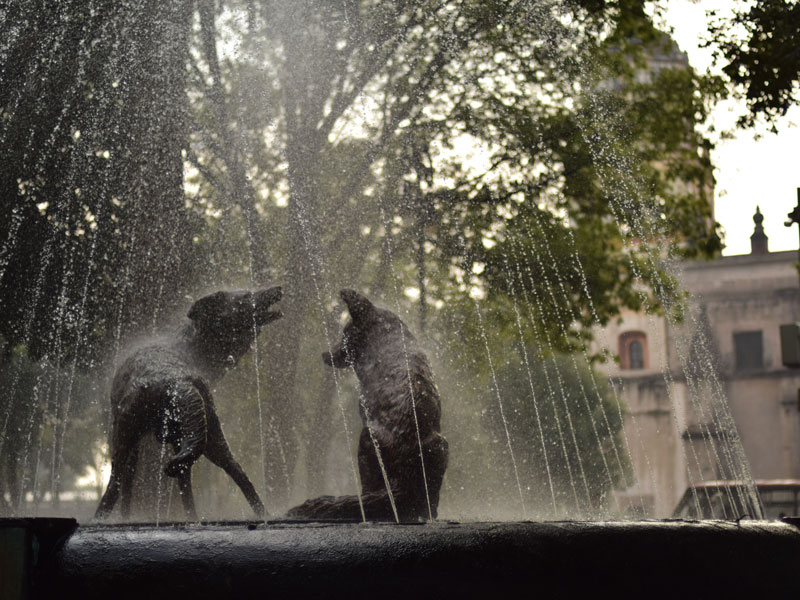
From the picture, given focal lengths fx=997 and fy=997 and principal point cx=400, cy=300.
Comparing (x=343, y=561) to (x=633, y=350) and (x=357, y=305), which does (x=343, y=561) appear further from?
(x=633, y=350)

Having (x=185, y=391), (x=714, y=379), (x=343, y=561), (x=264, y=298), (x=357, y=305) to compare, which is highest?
(x=714, y=379)

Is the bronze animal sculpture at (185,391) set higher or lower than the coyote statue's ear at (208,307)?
lower

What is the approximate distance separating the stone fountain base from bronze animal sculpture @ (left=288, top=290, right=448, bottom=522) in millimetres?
1345

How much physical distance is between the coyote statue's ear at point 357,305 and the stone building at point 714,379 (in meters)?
33.2

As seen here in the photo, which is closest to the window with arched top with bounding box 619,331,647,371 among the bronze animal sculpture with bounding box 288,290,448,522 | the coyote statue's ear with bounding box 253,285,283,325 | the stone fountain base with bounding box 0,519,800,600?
the coyote statue's ear with bounding box 253,285,283,325

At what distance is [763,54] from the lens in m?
11.0

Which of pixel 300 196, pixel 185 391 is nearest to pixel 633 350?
pixel 300 196

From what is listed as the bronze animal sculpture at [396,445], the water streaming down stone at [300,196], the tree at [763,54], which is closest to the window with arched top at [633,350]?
the water streaming down stone at [300,196]

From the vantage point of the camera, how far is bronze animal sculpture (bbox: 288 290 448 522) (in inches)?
205

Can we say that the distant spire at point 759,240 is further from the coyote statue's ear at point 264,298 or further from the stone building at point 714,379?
the coyote statue's ear at point 264,298

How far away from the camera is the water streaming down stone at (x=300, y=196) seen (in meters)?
11.4

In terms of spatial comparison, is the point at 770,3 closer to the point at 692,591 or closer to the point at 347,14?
the point at 347,14

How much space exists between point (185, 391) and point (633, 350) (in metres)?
38.6

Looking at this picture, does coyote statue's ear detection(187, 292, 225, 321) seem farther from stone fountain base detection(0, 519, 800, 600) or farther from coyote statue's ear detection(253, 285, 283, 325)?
stone fountain base detection(0, 519, 800, 600)
